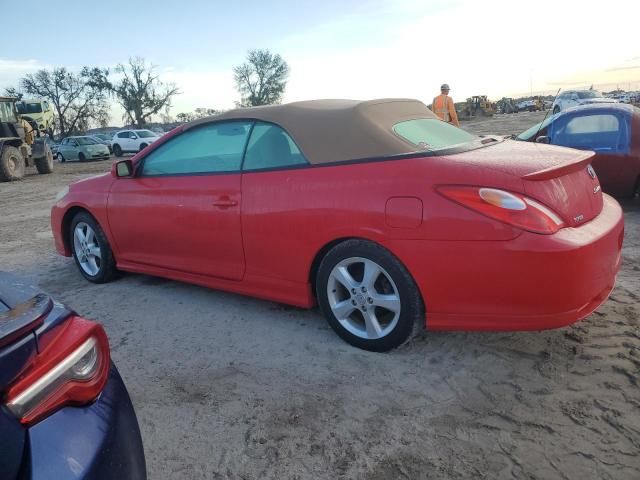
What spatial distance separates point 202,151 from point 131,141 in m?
A: 27.4

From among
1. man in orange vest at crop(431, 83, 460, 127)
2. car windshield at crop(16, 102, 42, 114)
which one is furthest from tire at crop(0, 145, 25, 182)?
man in orange vest at crop(431, 83, 460, 127)

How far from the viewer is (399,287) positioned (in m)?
2.71

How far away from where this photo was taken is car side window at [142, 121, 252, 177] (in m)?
3.49

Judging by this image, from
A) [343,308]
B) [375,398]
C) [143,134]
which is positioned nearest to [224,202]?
[343,308]

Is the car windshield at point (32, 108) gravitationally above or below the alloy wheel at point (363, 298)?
above

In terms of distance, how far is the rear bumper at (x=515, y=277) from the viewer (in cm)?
234

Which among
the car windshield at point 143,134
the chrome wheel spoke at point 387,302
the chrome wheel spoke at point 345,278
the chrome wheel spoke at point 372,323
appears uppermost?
the car windshield at point 143,134

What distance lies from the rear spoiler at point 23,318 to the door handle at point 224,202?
189cm

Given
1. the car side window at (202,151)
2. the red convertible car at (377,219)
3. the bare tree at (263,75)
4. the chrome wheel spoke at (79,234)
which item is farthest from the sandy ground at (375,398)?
the bare tree at (263,75)

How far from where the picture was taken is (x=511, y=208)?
7.82ft

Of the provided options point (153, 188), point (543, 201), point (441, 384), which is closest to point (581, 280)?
point (543, 201)

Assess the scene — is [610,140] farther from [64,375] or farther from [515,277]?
[64,375]

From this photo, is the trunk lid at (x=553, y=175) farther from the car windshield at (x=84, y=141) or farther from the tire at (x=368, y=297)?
the car windshield at (x=84, y=141)

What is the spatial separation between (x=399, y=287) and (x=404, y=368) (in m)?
0.45
